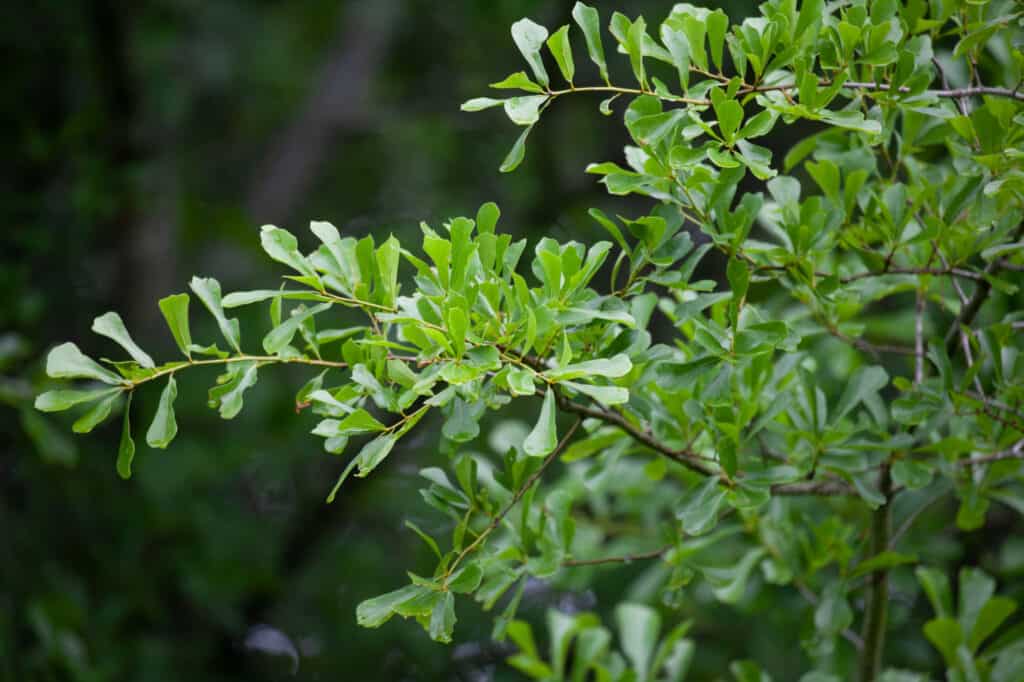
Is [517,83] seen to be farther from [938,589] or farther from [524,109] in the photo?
[938,589]

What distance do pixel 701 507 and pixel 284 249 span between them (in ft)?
1.10

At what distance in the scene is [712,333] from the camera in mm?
685

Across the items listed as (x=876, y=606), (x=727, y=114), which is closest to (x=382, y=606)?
(x=727, y=114)

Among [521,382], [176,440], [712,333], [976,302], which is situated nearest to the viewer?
[521,382]

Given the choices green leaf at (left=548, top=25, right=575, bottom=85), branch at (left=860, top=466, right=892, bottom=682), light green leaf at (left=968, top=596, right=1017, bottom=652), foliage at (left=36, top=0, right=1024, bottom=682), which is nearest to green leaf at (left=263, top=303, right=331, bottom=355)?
foliage at (left=36, top=0, right=1024, bottom=682)

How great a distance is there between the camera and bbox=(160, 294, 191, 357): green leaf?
0.65 m

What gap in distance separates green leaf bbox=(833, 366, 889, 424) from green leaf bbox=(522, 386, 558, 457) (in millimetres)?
322

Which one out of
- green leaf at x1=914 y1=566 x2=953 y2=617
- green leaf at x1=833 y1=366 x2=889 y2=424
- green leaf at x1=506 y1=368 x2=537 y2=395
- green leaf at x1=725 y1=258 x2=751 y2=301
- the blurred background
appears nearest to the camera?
green leaf at x1=506 y1=368 x2=537 y2=395

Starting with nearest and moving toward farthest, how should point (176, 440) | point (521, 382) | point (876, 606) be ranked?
point (521, 382) → point (876, 606) → point (176, 440)

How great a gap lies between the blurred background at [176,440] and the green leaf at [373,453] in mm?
760

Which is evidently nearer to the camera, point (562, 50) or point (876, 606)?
point (562, 50)

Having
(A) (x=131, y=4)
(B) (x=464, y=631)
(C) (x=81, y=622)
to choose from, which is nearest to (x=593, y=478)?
(B) (x=464, y=631)

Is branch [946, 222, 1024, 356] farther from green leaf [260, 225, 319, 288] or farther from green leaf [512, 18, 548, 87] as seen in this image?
green leaf [260, 225, 319, 288]

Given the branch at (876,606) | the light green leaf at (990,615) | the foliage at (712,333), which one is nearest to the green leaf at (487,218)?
the foliage at (712,333)
